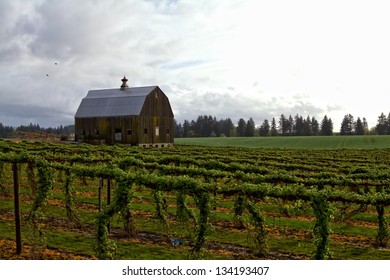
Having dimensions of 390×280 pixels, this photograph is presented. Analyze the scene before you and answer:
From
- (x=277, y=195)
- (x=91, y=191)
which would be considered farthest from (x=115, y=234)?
(x=91, y=191)

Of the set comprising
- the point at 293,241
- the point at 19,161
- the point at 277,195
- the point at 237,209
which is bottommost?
the point at 293,241

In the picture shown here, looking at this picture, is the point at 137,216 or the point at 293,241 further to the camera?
the point at 137,216

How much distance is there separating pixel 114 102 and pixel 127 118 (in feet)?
19.2

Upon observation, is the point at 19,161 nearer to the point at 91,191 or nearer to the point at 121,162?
the point at 121,162

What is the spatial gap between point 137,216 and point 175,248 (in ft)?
20.6

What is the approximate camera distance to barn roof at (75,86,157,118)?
7162cm

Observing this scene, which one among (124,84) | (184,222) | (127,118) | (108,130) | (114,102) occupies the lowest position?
(184,222)

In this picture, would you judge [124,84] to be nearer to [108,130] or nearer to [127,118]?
[127,118]

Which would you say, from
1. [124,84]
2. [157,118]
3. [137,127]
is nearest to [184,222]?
[137,127]

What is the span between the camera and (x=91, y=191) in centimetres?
3080

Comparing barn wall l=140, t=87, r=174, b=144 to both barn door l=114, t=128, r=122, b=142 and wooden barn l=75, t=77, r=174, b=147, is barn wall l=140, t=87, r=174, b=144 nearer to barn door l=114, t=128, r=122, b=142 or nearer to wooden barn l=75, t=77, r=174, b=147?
wooden barn l=75, t=77, r=174, b=147

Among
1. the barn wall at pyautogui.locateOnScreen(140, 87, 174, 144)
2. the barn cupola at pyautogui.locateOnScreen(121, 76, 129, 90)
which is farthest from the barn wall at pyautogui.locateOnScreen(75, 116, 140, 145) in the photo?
the barn cupola at pyautogui.locateOnScreen(121, 76, 129, 90)

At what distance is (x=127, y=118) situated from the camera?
7106 centimetres
